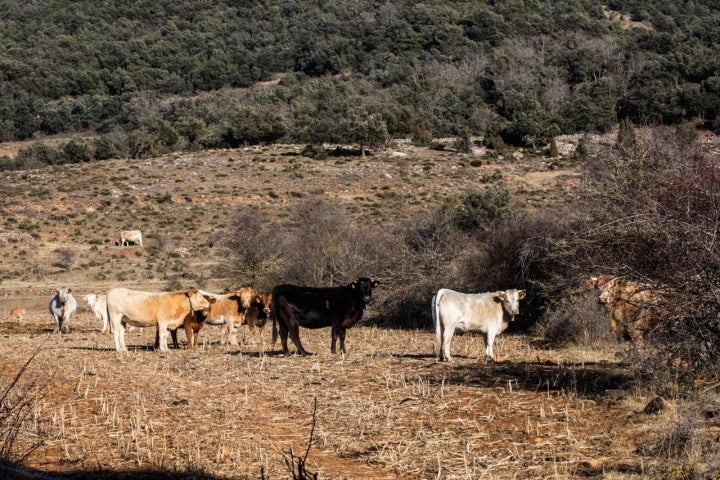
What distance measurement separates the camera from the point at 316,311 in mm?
16172

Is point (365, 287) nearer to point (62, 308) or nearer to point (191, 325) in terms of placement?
point (191, 325)

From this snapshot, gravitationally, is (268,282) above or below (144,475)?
below

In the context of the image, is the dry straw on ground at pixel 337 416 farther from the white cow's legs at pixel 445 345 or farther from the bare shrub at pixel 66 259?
the bare shrub at pixel 66 259

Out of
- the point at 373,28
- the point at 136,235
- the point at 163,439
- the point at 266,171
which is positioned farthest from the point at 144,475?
the point at 373,28

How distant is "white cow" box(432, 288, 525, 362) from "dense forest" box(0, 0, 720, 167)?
5666 centimetres

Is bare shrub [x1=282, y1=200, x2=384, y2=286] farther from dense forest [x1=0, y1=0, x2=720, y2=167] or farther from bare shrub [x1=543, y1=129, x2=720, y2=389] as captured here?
dense forest [x1=0, y1=0, x2=720, y2=167]

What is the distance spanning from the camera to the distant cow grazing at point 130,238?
4764cm

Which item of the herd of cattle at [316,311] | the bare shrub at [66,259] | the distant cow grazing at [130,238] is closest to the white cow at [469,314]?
the herd of cattle at [316,311]

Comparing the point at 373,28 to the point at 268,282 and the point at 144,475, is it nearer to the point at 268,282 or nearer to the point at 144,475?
the point at 268,282

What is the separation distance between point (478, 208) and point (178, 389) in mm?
17842

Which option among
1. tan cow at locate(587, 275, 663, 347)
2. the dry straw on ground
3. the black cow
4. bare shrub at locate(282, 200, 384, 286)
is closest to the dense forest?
bare shrub at locate(282, 200, 384, 286)

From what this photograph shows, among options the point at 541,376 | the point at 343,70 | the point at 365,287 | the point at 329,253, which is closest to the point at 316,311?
the point at 365,287

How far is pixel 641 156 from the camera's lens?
14.6m

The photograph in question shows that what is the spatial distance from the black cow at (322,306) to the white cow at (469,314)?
2.03 m
